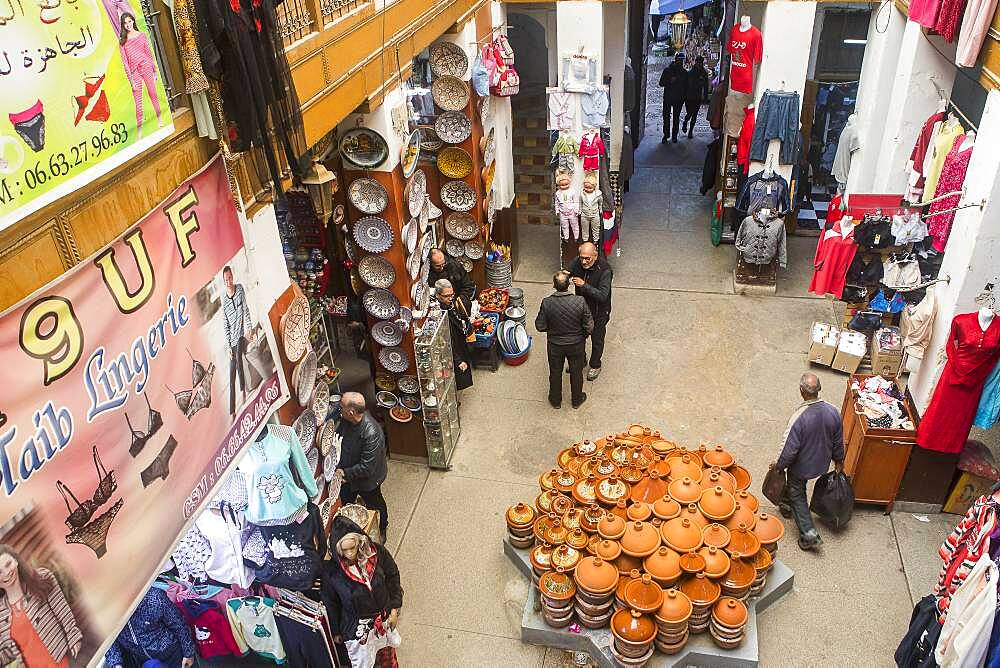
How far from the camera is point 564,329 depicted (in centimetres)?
790

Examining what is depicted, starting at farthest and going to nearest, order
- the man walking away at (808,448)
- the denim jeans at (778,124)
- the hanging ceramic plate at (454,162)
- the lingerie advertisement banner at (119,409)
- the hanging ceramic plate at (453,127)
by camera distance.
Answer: the denim jeans at (778,124) < the hanging ceramic plate at (454,162) < the hanging ceramic plate at (453,127) < the man walking away at (808,448) < the lingerie advertisement banner at (119,409)

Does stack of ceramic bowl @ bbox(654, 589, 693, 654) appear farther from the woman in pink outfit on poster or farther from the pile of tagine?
the woman in pink outfit on poster

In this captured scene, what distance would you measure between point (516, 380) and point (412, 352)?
208 centimetres

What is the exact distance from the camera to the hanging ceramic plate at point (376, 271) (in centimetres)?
675

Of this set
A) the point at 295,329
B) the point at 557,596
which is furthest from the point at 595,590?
the point at 295,329

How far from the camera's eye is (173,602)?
17.4 feet

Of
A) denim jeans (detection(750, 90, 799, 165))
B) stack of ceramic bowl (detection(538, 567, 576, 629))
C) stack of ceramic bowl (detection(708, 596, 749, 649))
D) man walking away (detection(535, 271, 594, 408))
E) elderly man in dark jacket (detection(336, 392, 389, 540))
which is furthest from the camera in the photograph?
denim jeans (detection(750, 90, 799, 165))

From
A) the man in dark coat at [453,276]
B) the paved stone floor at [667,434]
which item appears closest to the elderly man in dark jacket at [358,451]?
the paved stone floor at [667,434]

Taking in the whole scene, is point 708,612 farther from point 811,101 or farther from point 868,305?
point 811,101

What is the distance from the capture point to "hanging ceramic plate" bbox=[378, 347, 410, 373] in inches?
282

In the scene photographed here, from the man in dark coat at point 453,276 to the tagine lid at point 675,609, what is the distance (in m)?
4.21

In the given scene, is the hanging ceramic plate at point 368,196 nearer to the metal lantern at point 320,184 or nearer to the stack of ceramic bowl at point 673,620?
the metal lantern at point 320,184

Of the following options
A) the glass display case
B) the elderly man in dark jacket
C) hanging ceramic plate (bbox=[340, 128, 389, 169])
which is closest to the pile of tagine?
the elderly man in dark jacket

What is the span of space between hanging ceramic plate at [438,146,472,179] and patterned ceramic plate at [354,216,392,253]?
7.78ft
